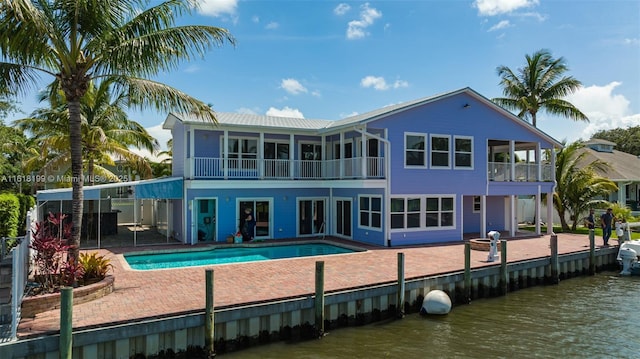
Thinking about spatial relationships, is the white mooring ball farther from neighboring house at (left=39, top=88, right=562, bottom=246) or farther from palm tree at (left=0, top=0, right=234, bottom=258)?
palm tree at (left=0, top=0, right=234, bottom=258)

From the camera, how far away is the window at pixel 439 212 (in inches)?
823

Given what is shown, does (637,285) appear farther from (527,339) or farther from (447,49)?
(447,49)

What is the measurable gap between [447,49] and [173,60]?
1338cm

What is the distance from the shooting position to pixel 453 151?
71.1ft

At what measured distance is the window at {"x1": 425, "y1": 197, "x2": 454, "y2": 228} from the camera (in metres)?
20.9

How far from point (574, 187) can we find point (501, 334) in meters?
20.3

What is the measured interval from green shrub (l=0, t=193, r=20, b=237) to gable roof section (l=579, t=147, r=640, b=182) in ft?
111

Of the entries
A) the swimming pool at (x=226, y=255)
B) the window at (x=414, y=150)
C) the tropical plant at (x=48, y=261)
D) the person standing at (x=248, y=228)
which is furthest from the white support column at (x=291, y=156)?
the tropical plant at (x=48, y=261)

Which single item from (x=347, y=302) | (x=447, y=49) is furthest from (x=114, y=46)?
(x=447, y=49)

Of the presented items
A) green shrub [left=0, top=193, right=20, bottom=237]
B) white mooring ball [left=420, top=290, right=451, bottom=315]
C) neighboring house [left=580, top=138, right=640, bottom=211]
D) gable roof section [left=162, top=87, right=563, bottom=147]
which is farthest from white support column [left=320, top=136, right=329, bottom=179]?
neighboring house [left=580, top=138, right=640, bottom=211]

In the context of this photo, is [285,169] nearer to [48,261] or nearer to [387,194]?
[387,194]

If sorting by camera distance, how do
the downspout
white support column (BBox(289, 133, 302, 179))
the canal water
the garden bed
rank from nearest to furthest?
the garden bed < the canal water < the downspout < white support column (BBox(289, 133, 302, 179))

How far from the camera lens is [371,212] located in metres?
20.5

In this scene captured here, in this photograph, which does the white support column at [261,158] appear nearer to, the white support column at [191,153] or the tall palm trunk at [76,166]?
the white support column at [191,153]
